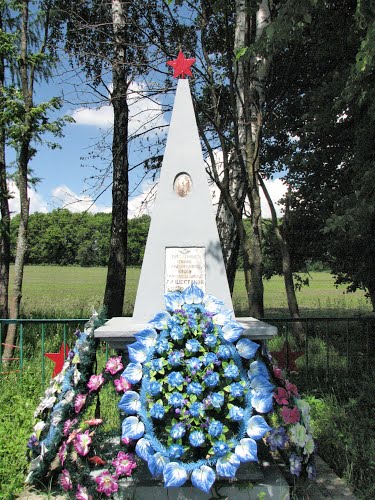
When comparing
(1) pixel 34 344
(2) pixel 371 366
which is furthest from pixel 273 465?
(1) pixel 34 344

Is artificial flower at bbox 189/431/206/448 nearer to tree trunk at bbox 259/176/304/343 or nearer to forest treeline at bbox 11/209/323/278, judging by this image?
tree trunk at bbox 259/176/304/343

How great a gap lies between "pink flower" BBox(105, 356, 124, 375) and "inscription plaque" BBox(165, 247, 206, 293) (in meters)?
0.65

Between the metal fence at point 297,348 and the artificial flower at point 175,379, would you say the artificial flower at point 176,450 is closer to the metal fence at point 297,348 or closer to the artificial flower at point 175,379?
the artificial flower at point 175,379

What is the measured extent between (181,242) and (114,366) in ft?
3.21

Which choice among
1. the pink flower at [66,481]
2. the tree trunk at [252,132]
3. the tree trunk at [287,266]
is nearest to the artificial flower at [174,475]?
the pink flower at [66,481]

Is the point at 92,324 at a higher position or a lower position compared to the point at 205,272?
lower

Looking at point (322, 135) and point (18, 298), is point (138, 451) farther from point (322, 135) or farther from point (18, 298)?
point (322, 135)

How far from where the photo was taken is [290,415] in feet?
9.25

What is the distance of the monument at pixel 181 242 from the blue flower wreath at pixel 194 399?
0.60 meters

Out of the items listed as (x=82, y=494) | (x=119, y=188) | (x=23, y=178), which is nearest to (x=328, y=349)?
(x=82, y=494)

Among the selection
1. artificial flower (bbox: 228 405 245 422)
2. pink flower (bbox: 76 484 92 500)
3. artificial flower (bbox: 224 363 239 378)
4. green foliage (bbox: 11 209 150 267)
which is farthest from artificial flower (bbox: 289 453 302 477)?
green foliage (bbox: 11 209 150 267)

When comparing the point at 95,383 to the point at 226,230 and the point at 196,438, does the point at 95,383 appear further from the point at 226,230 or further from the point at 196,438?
the point at 226,230

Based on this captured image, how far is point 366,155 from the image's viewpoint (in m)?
4.99

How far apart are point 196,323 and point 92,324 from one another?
0.90 metres
